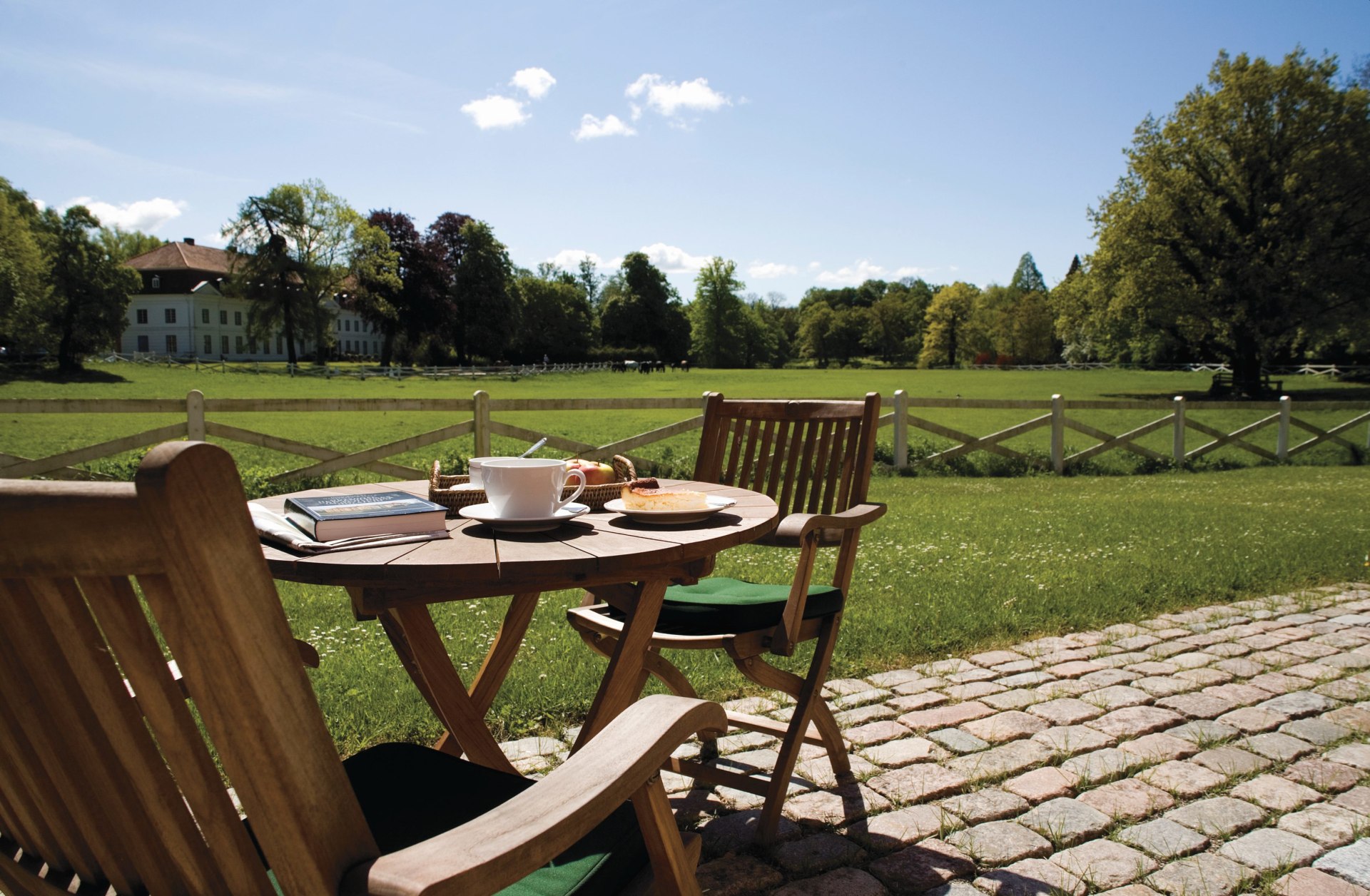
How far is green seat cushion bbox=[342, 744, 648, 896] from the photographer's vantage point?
145 cm

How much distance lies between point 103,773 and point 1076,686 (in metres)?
4.05

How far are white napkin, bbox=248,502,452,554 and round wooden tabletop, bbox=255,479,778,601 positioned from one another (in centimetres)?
3

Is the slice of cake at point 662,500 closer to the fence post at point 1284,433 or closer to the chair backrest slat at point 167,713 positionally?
the chair backrest slat at point 167,713

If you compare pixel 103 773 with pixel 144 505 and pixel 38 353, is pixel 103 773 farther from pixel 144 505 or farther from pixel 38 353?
pixel 38 353

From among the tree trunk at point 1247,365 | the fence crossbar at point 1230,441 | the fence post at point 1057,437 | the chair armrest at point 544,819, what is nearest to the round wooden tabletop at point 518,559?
the chair armrest at point 544,819

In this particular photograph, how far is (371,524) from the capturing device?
80.1 inches

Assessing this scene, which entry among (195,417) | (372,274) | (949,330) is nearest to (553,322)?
(372,274)

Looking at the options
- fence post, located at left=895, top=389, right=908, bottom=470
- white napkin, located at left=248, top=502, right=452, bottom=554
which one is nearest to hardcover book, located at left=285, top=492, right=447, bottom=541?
white napkin, located at left=248, top=502, right=452, bottom=554

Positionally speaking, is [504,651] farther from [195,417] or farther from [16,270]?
[16,270]

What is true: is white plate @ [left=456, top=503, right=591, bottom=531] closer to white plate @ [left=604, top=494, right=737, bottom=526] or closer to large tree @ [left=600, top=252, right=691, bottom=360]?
white plate @ [left=604, top=494, right=737, bottom=526]

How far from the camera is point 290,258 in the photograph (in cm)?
5491

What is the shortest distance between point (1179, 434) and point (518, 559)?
52.9 feet

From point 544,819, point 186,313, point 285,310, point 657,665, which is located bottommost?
point 657,665

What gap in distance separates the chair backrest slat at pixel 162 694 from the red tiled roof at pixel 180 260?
280ft
